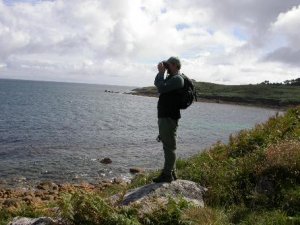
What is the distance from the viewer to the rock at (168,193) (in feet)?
30.6

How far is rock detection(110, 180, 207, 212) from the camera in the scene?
9.31 meters

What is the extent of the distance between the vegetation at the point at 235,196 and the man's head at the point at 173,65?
308 centimetres

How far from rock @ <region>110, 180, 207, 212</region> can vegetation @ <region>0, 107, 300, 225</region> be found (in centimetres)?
29

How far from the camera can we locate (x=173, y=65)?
9.95 m

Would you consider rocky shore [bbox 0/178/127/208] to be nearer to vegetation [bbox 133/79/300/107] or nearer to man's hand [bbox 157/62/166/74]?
man's hand [bbox 157/62/166/74]

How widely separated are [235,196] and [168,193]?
1628 mm

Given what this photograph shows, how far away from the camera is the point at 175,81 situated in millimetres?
9609

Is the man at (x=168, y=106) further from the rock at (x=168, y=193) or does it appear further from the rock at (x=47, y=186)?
the rock at (x=47, y=186)

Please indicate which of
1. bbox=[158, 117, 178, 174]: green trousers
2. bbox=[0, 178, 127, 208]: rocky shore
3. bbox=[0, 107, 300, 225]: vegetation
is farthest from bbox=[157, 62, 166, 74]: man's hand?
bbox=[0, 178, 127, 208]: rocky shore

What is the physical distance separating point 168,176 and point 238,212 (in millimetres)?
2167

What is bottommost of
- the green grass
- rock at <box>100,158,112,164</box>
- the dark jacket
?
rock at <box>100,158,112,164</box>

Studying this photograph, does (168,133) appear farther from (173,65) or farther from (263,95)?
(263,95)

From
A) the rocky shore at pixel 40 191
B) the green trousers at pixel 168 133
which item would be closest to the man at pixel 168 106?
the green trousers at pixel 168 133

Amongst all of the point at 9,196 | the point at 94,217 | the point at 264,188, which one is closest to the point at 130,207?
the point at 94,217
